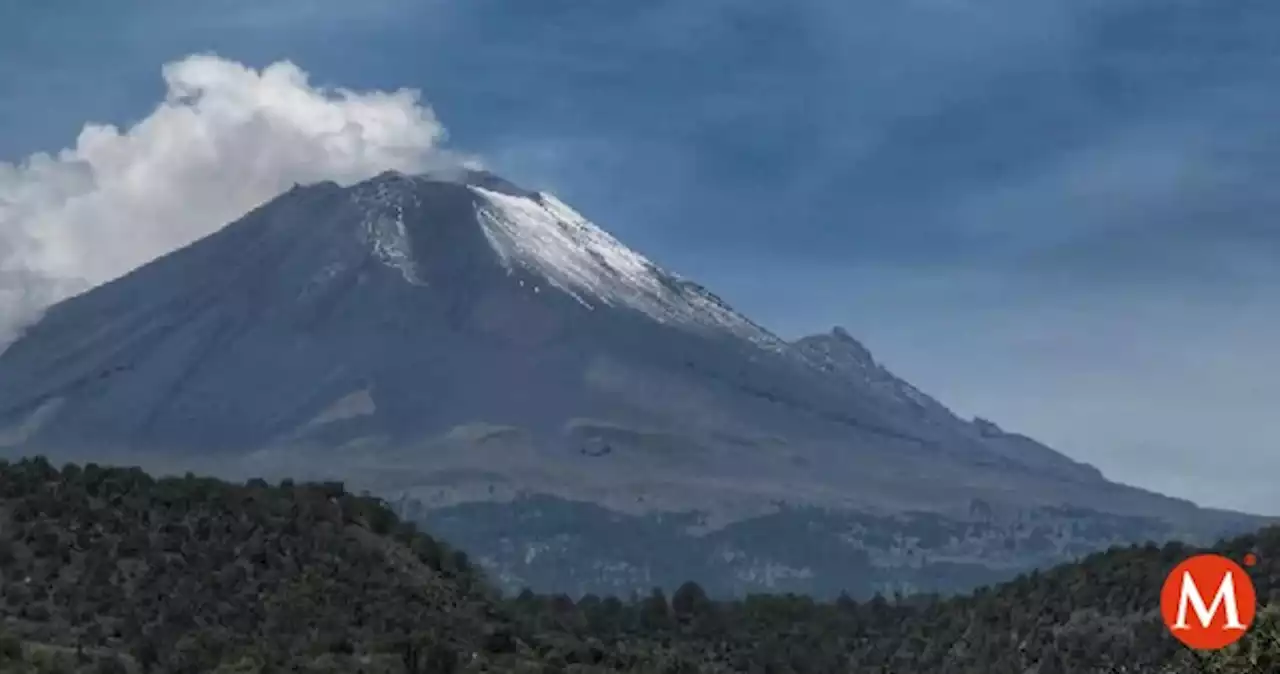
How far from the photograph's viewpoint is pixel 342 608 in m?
68.4

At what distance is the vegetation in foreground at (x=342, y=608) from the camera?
60781mm

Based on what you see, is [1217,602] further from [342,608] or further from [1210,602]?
[342,608]

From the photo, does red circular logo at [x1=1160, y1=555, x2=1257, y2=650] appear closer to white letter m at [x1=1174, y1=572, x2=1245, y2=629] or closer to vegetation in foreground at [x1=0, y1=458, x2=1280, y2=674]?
white letter m at [x1=1174, y1=572, x2=1245, y2=629]

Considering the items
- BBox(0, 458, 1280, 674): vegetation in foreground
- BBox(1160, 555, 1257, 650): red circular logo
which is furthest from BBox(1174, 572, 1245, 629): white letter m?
BBox(0, 458, 1280, 674): vegetation in foreground

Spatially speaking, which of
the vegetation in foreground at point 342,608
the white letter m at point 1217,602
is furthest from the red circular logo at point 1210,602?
the vegetation in foreground at point 342,608

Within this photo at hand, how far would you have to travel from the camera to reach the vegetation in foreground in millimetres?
60781

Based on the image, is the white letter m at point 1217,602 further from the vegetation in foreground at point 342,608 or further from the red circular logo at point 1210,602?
the vegetation in foreground at point 342,608

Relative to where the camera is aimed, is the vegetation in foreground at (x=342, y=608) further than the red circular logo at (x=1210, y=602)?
Yes

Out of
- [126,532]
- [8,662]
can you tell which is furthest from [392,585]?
[8,662]

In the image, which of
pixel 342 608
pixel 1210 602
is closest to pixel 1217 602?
pixel 1210 602

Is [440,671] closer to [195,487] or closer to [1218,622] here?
[195,487]

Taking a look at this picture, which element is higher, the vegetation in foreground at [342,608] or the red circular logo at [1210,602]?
the vegetation in foreground at [342,608]

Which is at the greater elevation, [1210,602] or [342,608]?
[342,608]

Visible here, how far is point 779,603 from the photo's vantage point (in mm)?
114250
